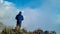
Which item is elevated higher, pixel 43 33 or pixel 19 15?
pixel 19 15

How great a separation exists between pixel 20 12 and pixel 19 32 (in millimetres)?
2263

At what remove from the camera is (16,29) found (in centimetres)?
2008

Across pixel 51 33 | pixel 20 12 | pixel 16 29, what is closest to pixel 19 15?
pixel 20 12

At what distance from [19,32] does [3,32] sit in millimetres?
1779

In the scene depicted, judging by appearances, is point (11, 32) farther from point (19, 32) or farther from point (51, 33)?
point (51, 33)

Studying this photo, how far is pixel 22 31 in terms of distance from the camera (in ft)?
67.8

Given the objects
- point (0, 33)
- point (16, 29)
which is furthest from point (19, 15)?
point (0, 33)

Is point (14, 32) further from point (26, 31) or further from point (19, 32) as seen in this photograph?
point (26, 31)

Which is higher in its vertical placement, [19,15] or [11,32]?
[19,15]

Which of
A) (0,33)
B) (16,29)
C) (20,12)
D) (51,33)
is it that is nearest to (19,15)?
(20,12)

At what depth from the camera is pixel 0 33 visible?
19.9 metres

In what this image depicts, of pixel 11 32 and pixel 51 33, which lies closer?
pixel 11 32

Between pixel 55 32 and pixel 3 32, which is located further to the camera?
pixel 55 32

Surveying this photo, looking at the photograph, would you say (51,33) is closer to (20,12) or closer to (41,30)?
(41,30)
